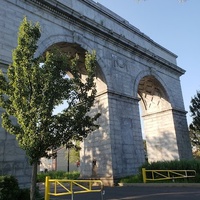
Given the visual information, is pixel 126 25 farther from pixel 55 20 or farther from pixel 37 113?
pixel 37 113

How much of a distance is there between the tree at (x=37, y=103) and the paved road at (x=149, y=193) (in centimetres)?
289

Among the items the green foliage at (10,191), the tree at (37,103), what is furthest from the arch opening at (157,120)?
the green foliage at (10,191)

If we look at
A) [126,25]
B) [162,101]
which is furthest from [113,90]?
[162,101]


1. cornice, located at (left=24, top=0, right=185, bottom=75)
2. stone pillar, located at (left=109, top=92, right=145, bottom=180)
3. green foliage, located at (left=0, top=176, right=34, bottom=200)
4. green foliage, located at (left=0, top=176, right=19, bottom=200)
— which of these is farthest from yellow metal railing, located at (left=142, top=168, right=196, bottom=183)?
cornice, located at (left=24, top=0, right=185, bottom=75)

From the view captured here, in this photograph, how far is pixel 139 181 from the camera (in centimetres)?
1432

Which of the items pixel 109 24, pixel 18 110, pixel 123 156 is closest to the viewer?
pixel 18 110

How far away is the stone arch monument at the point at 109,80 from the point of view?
12.7 m

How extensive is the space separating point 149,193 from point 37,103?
616 centimetres

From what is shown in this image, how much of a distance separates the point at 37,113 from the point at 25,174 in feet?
13.9

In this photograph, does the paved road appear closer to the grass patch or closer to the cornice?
the grass patch

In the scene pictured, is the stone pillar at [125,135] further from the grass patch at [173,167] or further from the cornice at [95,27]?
the cornice at [95,27]

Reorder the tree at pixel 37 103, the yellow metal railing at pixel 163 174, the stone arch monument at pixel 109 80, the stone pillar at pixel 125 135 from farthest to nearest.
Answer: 1. the stone pillar at pixel 125 135
2. the yellow metal railing at pixel 163 174
3. the stone arch monument at pixel 109 80
4. the tree at pixel 37 103

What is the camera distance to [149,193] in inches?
413

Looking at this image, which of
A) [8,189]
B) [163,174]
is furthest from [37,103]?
[163,174]
